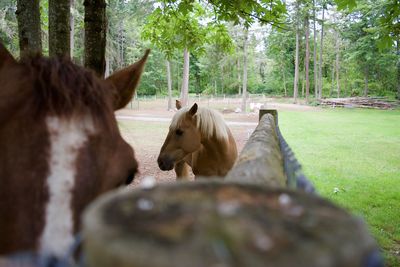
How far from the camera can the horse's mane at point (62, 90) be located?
1.35 m

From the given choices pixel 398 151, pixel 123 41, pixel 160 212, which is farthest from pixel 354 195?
pixel 123 41

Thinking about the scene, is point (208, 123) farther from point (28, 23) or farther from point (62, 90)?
point (62, 90)

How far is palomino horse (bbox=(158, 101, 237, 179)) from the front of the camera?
18.4ft

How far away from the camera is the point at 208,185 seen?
28.4 inches

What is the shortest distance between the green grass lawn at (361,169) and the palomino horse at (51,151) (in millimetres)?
4931

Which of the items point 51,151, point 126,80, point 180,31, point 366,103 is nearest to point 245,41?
point 366,103

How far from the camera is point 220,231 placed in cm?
54

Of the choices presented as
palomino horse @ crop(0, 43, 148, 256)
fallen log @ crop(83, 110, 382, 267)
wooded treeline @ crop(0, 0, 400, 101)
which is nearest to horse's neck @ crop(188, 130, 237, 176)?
wooded treeline @ crop(0, 0, 400, 101)

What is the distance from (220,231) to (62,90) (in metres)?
1.08

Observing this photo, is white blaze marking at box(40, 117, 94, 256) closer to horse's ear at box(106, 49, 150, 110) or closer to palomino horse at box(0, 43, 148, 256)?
palomino horse at box(0, 43, 148, 256)

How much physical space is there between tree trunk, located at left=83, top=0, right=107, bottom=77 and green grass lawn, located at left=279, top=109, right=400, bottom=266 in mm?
4698

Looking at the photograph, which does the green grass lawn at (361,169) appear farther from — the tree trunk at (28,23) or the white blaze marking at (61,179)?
the tree trunk at (28,23)

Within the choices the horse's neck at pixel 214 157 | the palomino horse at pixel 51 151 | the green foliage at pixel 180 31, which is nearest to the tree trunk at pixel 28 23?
the green foliage at pixel 180 31

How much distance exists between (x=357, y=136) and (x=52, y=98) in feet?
60.8
